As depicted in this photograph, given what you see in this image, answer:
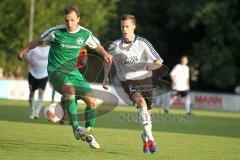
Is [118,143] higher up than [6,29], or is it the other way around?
[6,29]

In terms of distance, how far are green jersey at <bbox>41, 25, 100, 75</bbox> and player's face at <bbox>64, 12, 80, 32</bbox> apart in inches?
3.7

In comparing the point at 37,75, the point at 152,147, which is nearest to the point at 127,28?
the point at 152,147

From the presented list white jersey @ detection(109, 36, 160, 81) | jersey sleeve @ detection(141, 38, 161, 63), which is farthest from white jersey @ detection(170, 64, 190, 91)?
jersey sleeve @ detection(141, 38, 161, 63)

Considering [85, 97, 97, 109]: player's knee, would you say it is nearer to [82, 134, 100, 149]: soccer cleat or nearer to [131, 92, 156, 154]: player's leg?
[82, 134, 100, 149]: soccer cleat

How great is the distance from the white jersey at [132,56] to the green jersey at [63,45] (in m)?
0.64

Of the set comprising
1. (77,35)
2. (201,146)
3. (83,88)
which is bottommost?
(201,146)

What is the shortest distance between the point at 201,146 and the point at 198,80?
42.0 metres

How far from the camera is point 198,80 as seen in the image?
56000mm

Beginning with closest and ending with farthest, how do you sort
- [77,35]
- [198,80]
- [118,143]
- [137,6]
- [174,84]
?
[77,35], [118,143], [174,84], [198,80], [137,6]

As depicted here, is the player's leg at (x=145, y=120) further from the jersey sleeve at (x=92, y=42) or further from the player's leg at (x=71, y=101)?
the jersey sleeve at (x=92, y=42)

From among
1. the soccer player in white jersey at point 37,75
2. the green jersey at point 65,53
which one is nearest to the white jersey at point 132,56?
the green jersey at point 65,53

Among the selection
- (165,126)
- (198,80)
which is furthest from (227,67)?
(165,126)

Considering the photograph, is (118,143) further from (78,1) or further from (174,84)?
(78,1)

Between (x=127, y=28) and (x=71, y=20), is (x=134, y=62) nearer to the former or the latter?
(x=127, y=28)
